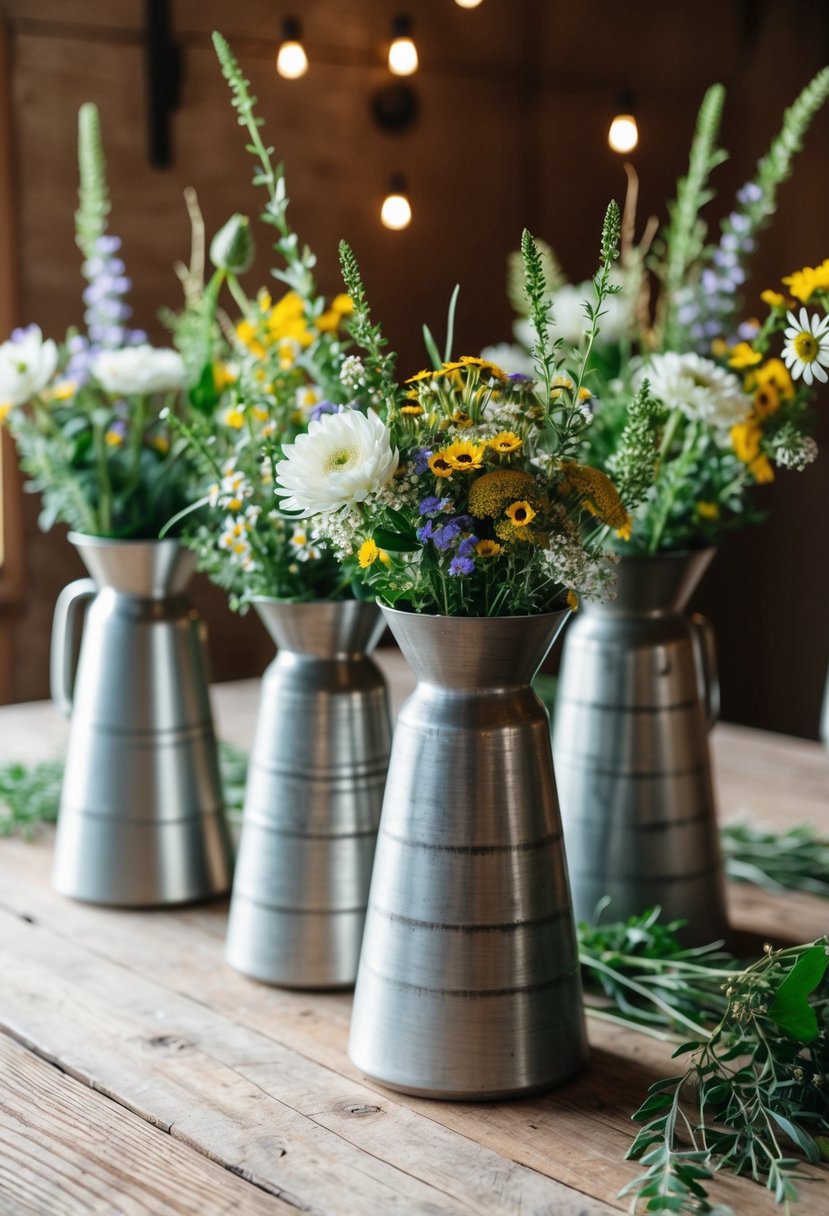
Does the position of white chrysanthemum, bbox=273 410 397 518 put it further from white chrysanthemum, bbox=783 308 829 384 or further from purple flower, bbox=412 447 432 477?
white chrysanthemum, bbox=783 308 829 384

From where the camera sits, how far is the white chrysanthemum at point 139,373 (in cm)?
134

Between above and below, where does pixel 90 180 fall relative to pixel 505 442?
above

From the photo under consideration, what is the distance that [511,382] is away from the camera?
38.4 inches

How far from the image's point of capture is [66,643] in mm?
1446

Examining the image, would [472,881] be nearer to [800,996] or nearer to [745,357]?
[800,996]

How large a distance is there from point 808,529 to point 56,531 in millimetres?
1809

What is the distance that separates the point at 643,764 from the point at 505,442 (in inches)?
16.6

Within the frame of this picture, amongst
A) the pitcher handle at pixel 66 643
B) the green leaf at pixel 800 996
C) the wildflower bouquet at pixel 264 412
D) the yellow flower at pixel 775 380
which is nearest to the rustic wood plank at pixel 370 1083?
the green leaf at pixel 800 996

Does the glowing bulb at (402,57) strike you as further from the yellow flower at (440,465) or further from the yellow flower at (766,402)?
the yellow flower at (440,465)

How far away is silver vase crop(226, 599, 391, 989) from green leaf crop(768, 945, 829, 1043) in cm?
37

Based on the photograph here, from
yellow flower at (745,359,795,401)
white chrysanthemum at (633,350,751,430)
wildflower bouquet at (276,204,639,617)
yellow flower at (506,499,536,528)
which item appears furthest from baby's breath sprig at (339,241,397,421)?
yellow flower at (745,359,795,401)

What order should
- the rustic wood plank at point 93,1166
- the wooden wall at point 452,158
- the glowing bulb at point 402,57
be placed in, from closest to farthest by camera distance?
the rustic wood plank at point 93,1166 → the glowing bulb at point 402,57 → the wooden wall at point 452,158

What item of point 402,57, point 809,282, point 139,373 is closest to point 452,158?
point 402,57

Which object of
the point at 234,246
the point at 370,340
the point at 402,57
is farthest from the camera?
the point at 402,57
